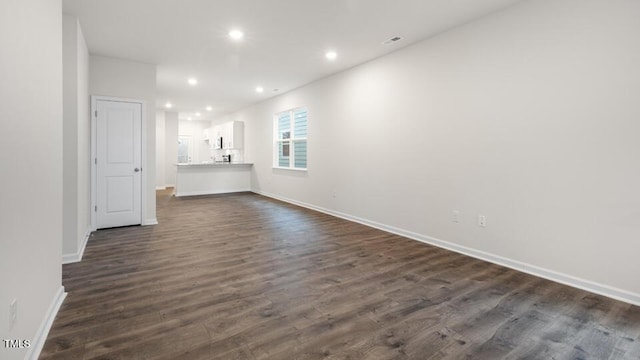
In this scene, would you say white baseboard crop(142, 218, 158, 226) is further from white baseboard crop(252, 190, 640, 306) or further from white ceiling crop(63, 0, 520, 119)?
white baseboard crop(252, 190, 640, 306)

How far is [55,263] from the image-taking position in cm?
228

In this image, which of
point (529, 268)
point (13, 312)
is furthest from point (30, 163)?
point (529, 268)

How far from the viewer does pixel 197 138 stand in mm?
12719

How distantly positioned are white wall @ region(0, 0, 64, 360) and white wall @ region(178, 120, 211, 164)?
1077 centimetres

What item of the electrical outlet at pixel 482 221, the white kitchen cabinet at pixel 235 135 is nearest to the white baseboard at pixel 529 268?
the electrical outlet at pixel 482 221

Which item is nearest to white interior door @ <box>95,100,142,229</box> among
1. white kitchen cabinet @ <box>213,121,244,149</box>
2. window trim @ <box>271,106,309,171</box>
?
window trim @ <box>271,106,309,171</box>

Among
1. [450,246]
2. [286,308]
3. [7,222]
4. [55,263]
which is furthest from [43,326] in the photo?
[450,246]

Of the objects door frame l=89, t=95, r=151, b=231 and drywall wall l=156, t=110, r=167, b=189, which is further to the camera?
drywall wall l=156, t=110, r=167, b=189

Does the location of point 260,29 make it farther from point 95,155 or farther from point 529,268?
point 529,268

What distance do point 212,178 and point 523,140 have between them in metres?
7.87

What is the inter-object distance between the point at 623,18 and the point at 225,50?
4421 mm

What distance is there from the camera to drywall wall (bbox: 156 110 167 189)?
10500mm

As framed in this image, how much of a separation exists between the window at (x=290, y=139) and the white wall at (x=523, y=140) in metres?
2.29

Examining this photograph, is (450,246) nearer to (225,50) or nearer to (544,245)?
(544,245)
